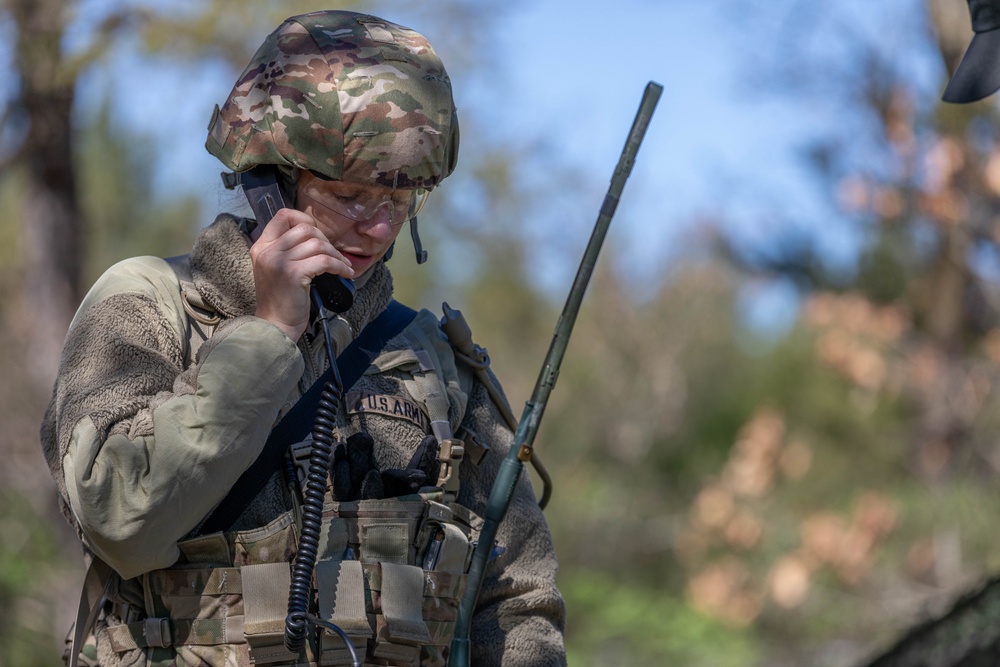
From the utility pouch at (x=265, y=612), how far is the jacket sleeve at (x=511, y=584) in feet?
1.51

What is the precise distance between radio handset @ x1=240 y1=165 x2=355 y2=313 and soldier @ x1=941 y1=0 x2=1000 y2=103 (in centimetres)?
107

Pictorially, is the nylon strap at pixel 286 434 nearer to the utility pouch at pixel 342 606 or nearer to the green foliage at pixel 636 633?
the utility pouch at pixel 342 606

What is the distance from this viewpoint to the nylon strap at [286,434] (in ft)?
6.42

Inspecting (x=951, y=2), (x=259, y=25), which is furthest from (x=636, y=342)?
(x=259, y=25)

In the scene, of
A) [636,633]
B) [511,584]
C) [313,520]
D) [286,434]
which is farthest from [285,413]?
Answer: [636,633]

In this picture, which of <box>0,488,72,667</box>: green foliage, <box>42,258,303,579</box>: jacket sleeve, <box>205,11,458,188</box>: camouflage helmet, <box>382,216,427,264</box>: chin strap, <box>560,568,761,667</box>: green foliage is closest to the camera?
<box>42,258,303,579</box>: jacket sleeve

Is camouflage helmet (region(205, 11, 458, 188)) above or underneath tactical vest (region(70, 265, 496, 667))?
above

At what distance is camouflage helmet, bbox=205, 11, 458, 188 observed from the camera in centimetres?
200

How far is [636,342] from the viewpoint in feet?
52.7

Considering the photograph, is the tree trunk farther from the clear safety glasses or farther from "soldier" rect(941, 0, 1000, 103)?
"soldier" rect(941, 0, 1000, 103)

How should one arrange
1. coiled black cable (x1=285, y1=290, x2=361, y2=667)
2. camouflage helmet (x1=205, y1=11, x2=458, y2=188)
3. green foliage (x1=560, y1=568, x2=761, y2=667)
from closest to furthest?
coiled black cable (x1=285, y1=290, x2=361, y2=667), camouflage helmet (x1=205, y1=11, x2=458, y2=188), green foliage (x1=560, y1=568, x2=761, y2=667)

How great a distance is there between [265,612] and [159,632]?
175 millimetres

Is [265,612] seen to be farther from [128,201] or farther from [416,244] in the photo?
[128,201]

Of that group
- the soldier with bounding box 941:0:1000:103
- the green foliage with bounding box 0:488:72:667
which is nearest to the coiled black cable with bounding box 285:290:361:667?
the soldier with bounding box 941:0:1000:103
